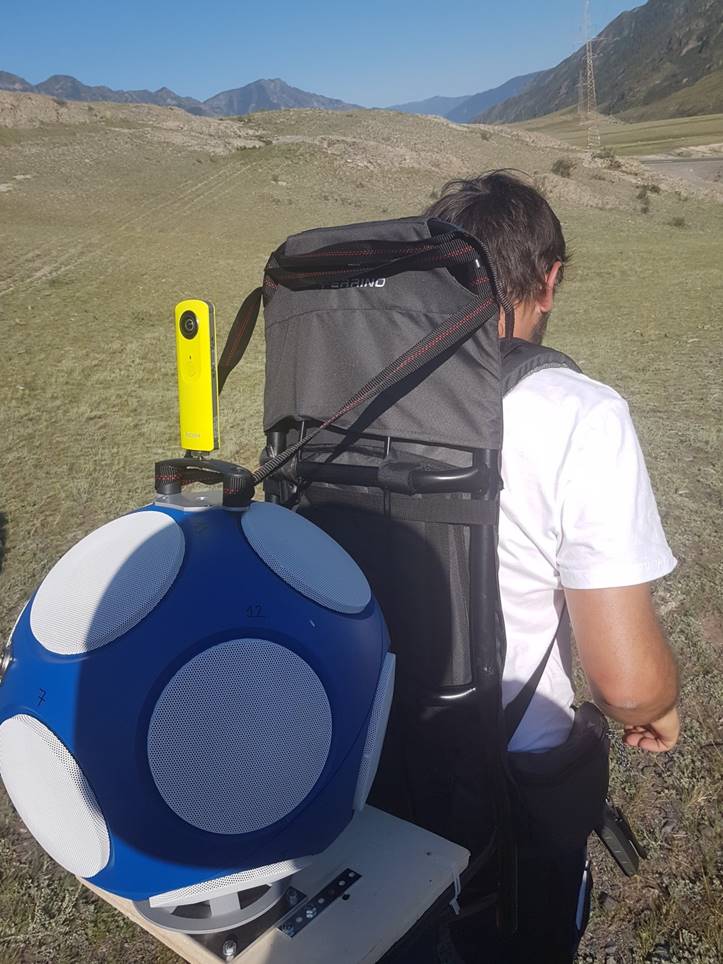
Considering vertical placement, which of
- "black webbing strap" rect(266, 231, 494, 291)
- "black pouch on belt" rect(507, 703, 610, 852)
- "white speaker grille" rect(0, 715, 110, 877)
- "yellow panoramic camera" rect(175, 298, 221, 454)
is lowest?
"black pouch on belt" rect(507, 703, 610, 852)

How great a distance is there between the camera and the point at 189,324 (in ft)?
4.89

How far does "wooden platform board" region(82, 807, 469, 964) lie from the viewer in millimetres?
1172

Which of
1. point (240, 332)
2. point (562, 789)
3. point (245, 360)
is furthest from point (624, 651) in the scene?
point (245, 360)

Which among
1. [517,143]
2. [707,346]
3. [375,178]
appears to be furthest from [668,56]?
[707,346]

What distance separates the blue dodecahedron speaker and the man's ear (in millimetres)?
867

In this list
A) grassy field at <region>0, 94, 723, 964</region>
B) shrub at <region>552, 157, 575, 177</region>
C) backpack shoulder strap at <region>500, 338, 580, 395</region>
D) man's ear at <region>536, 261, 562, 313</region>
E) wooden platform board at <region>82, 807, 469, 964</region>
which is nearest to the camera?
wooden platform board at <region>82, 807, 469, 964</region>

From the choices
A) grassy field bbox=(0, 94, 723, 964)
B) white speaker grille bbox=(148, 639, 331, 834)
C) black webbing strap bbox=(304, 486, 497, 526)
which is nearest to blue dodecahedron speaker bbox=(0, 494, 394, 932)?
white speaker grille bbox=(148, 639, 331, 834)

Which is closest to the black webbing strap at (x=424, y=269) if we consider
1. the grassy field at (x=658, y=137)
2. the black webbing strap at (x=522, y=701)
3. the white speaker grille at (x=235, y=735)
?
the white speaker grille at (x=235, y=735)

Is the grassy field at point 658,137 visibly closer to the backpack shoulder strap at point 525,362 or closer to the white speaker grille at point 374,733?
the backpack shoulder strap at point 525,362

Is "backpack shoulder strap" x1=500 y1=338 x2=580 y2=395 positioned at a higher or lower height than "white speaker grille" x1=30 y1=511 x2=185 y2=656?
higher

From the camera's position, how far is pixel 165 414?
7.29 meters

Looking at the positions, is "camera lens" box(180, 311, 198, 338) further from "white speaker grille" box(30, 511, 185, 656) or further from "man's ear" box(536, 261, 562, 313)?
"man's ear" box(536, 261, 562, 313)

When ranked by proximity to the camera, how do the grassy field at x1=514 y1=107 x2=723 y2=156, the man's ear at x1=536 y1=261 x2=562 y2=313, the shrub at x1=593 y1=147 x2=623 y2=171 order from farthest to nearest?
the grassy field at x1=514 y1=107 x2=723 y2=156 → the shrub at x1=593 y1=147 x2=623 y2=171 → the man's ear at x1=536 y1=261 x2=562 y2=313

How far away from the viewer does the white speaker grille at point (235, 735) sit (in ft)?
3.40
